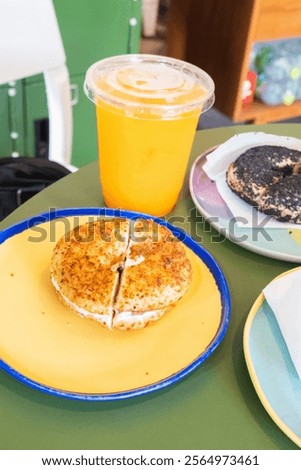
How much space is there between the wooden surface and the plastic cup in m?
1.58

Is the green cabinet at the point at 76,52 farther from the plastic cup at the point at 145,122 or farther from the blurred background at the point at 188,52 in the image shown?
the plastic cup at the point at 145,122

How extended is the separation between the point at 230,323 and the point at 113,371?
0.20 metres

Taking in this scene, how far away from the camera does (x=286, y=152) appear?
0.97 metres

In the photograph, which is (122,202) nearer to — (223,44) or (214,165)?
(214,165)

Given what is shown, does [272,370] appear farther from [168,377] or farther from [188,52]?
[188,52]

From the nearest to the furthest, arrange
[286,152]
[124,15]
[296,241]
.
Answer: [296,241], [286,152], [124,15]

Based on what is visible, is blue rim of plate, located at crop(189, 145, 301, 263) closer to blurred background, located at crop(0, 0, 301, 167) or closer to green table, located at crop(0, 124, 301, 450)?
green table, located at crop(0, 124, 301, 450)

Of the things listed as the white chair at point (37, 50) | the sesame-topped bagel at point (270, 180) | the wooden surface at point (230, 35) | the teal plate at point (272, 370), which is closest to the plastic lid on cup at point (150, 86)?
the sesame-topped bagel at point (270, 180)

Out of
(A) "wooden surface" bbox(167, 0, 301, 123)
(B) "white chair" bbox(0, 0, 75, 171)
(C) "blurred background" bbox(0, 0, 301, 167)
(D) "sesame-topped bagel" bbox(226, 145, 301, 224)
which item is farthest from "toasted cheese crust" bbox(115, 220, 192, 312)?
(A) "wooden surface" bbox(167, 0, 301, 123)

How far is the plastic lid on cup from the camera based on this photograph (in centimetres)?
76

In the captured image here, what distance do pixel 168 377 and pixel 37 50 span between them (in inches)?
40.9

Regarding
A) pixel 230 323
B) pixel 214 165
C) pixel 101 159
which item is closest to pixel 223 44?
pixel 214 165

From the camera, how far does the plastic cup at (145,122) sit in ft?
2.52

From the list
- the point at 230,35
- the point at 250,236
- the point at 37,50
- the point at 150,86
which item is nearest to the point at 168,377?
the point at 250,236
